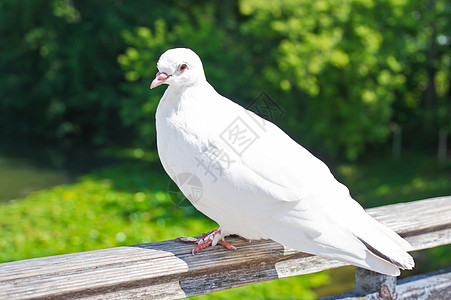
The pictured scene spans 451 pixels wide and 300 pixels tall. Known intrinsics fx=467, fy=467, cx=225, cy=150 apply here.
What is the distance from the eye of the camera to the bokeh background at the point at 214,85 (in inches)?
247

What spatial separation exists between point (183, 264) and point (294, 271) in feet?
1.38

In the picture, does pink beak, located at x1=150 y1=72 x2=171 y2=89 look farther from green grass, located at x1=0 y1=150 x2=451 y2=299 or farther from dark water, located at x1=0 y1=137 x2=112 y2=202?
dark water, located at x1=0 y1=137 x2=112 y2=202

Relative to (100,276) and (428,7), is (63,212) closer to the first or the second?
(100,276)

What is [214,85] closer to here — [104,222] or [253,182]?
[104,222]

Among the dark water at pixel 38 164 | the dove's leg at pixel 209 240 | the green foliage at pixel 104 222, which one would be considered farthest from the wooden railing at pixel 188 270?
the dark water at pixel 38 164

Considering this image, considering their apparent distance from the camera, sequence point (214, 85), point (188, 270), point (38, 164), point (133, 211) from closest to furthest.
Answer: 1. point (188, 270)
2. point (133, 211)
3. point (214, 85)
4. point (38, 164)

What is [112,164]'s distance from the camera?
10.2 meters

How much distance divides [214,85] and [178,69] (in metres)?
7.40

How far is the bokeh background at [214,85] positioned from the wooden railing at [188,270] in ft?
9.89

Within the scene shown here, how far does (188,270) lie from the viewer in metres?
1.42

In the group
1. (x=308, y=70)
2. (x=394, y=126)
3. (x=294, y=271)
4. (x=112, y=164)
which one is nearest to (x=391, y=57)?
(x=308, y=70)

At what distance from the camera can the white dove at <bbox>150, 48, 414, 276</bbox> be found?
1.43 meters

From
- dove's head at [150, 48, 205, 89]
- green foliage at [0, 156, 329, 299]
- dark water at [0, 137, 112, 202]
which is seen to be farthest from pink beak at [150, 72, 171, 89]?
dark water at [0, 137, 112, 202]

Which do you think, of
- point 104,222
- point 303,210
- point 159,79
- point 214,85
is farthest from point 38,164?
point 303,210
